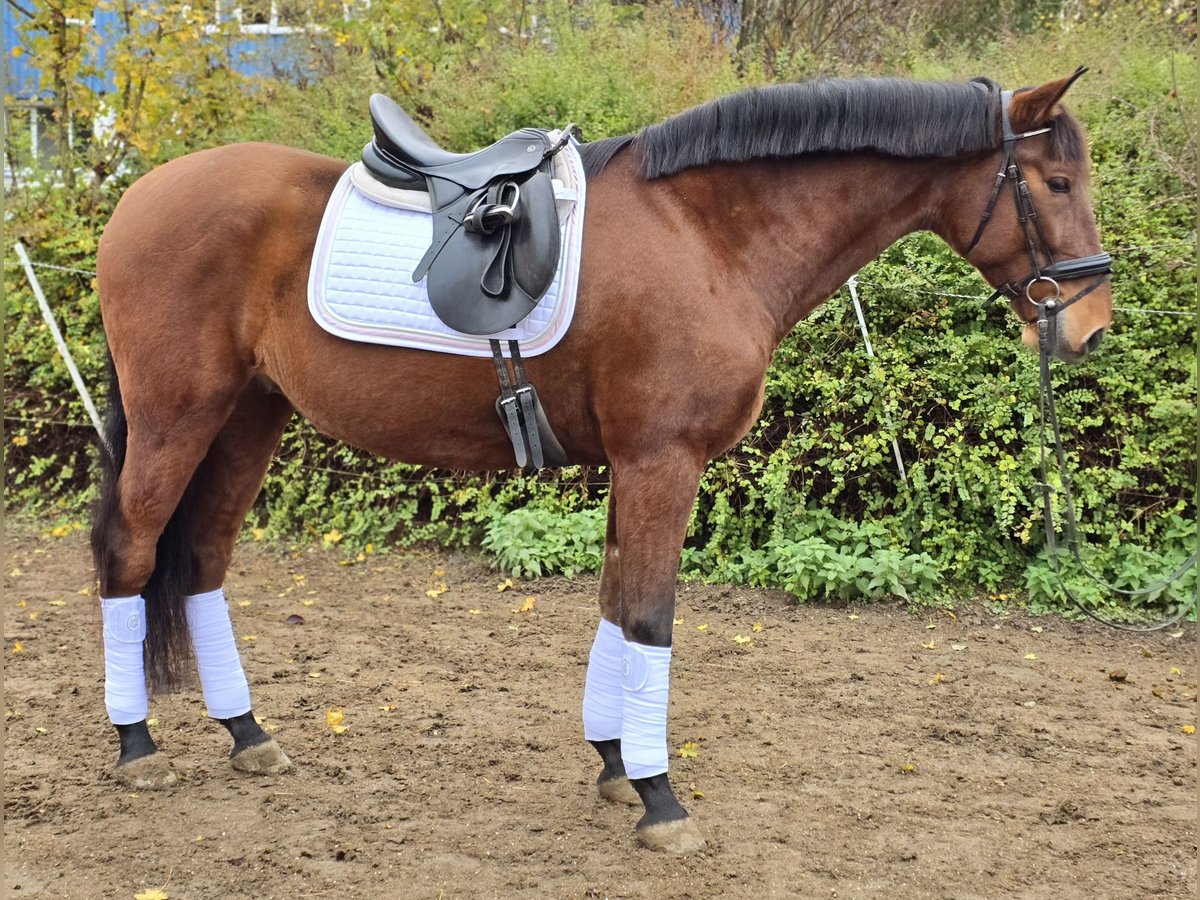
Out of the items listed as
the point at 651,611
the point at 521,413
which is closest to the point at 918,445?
the point at 651,611

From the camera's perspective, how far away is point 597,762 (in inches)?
138

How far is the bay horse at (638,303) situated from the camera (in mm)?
2736

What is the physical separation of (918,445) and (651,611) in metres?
3.12

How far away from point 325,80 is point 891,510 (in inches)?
251

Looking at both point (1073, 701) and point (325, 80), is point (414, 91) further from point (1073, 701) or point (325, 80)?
point (1073, 701)

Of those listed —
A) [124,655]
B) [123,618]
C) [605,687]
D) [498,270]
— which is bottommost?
[605,687]

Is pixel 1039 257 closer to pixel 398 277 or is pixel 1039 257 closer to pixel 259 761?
pixel 398 277

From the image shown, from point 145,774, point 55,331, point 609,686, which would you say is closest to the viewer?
point 609,686

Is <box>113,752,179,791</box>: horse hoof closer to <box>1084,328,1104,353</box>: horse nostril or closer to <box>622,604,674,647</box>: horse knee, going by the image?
<box>622,604,674,647</box>: horse knee

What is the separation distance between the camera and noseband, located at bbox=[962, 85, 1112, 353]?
2.69 metres

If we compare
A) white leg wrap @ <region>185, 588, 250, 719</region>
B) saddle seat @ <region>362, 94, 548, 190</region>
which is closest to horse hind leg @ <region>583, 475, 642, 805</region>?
saddle seat @ <region>362, 94, 548, 190</region>

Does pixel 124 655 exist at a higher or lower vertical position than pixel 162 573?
lower

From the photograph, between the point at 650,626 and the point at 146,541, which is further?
the point at 146,541

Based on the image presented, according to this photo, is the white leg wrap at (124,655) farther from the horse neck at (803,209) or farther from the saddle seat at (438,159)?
the horse neck at (803,209)
